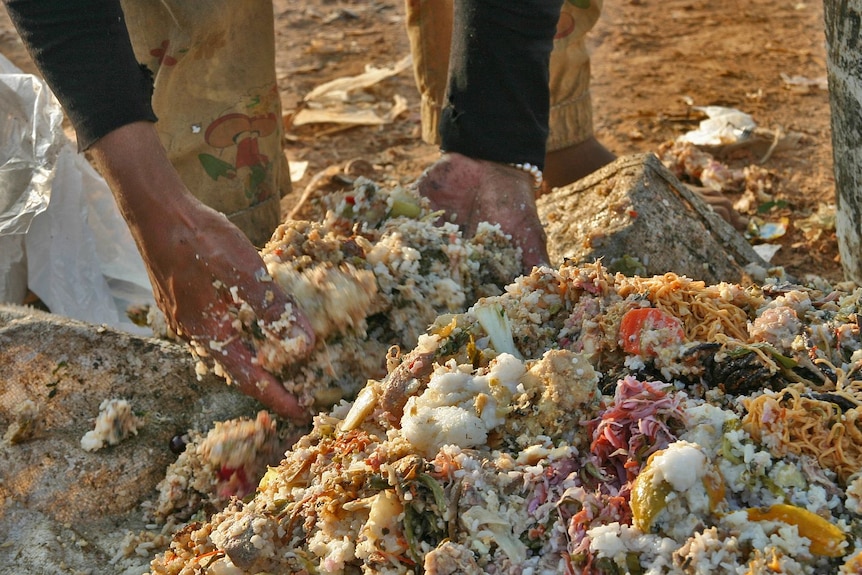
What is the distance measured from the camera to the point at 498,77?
7.82 feet

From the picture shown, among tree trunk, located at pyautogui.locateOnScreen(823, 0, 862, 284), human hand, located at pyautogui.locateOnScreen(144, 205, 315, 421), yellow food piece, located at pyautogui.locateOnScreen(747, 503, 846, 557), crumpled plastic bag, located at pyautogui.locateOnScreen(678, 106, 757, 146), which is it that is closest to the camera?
yellow food piece, located at pyautogui.locateOnScreen(747, 503, 846, 557)

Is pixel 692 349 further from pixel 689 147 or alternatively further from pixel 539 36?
pixel 689 147

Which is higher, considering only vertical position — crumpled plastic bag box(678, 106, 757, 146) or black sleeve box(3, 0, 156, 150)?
black sleeve box(3, 0, 156, 150)

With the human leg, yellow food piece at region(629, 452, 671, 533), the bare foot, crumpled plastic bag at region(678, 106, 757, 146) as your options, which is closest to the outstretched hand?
the bare foot

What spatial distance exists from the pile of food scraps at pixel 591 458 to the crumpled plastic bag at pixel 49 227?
134cm

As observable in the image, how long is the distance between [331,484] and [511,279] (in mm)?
895

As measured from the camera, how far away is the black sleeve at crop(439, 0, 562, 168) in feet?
7.70

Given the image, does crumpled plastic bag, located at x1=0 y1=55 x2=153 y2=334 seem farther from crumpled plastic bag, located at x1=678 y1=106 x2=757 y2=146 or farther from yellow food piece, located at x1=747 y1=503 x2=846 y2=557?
crumpled plastic bag, located at x1=678 y1=106 x2=757 y2=146

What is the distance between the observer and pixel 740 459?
59.2 inches

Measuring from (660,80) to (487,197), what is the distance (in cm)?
343

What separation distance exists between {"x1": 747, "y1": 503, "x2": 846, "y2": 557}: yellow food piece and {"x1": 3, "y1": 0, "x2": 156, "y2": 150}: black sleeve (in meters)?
1.55

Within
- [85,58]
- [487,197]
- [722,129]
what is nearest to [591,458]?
[487,197]

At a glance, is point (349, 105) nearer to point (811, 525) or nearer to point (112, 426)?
point (112, 426)

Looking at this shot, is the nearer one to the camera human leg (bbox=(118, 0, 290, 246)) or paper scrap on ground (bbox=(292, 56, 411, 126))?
human leg (bbox=(118, 0, 290, 246))
